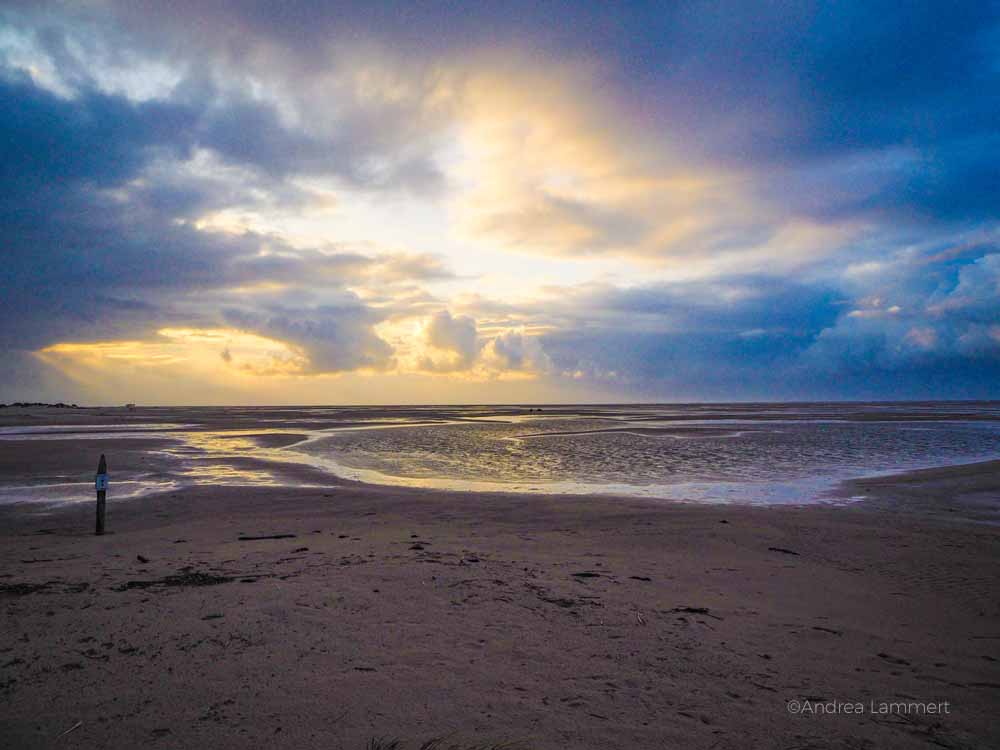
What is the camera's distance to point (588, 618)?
661 centimetres

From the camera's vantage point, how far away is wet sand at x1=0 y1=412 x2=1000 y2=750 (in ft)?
14.5

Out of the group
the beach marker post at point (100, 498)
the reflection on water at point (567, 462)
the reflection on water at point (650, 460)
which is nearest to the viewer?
the beach marker post at point (100, 498)

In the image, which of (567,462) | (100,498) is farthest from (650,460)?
(100,498)

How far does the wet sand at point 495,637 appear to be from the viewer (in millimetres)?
4430

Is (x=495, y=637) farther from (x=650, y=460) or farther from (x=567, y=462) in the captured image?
(x=650, y=460)

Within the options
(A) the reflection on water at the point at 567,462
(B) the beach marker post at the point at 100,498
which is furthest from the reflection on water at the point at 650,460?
(B) the beach marker post at the point at 100,498

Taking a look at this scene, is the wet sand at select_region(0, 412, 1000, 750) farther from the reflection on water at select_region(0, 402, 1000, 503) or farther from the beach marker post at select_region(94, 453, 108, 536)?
the reflection on water at select_region(0, 402, 1000, 503)

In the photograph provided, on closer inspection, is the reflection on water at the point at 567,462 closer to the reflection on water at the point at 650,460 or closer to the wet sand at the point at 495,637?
the reflection on water at the point at 650,460

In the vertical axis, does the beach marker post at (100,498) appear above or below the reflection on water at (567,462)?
above

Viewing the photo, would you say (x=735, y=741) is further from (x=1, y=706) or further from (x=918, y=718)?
(x=1, y=706)

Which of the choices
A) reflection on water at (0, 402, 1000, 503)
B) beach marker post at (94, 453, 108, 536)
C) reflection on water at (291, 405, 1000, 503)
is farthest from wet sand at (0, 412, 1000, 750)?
reflection on water at (291, 405, 1000, 503)

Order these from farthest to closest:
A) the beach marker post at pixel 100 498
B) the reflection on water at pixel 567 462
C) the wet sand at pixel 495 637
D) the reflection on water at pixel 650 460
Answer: the reflection on water at pixel 650 460 → the reflection on water at pixel 567 462 → the beach marker post at pixel 100 498 → the wet sand at pixel 495 637

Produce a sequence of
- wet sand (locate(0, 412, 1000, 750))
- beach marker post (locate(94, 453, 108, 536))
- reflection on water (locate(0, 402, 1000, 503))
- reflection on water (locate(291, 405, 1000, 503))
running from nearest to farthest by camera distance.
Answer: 1. wet sand (locate(0, 412, 1000, 750))
2. beach marker post (locate(94, 453, 108, 536))
3. reflection on water (locate(0, 402, 1000, 503))
4. reflection on water (locate(291, 405, 1000, 503))

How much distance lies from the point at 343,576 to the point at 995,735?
728 centimetres
